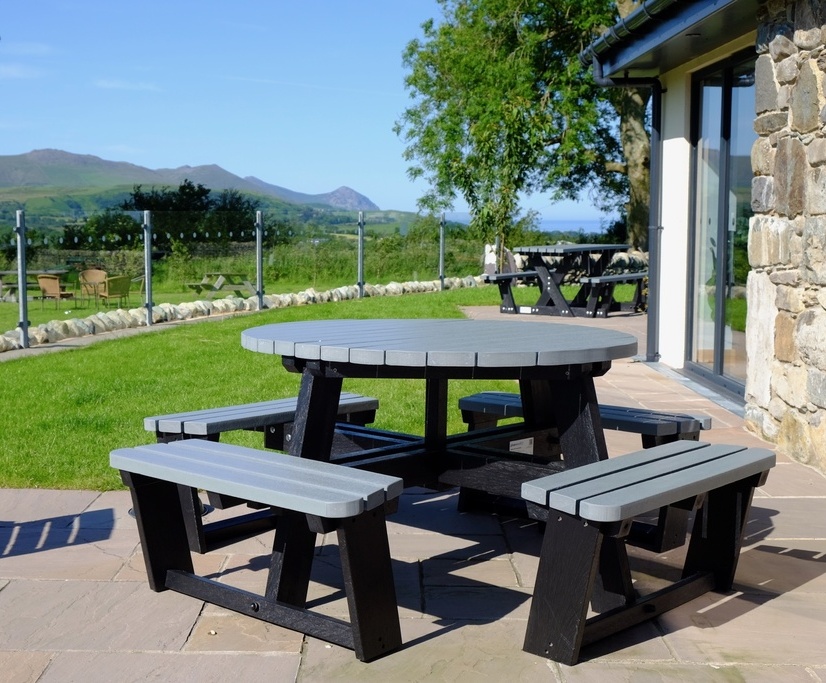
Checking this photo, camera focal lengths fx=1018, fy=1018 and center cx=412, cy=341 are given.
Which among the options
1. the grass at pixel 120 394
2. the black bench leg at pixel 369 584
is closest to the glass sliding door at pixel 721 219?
the grass at pixel 120 394

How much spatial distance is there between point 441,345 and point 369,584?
3.00 feet

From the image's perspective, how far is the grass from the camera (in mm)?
5543

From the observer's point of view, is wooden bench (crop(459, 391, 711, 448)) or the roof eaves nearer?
wooden bench (crop(459, 391, 711, 448))

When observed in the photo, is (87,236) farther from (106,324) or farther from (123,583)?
(123,583)

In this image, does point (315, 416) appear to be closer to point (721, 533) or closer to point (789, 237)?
point (721, 533)

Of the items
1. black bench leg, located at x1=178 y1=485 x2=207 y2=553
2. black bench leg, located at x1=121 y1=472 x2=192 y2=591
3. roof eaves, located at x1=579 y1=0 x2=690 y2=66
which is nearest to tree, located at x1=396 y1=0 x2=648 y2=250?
roof eaves, located at x1=579 y1=0 x2=690 y2=66

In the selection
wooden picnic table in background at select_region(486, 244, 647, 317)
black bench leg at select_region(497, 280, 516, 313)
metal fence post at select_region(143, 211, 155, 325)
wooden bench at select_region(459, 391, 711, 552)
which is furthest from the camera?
black bench leg at select_region(497, 280, 516, 313)

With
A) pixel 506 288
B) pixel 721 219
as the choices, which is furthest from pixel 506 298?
pixel 721 219

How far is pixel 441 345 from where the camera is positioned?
3.53 meters

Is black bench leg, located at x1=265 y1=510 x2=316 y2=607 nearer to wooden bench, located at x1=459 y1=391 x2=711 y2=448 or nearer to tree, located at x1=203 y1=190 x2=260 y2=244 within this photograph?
wooden bench, located at x1=459 y1=391 x2=711 y2=448

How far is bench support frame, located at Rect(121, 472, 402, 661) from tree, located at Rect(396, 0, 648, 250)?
52.3 ft

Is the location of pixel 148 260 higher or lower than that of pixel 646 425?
higher

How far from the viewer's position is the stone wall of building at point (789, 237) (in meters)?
5.41

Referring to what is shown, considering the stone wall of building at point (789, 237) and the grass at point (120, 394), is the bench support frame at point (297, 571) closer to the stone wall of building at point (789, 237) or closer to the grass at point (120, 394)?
the grass at point (120, 394)
